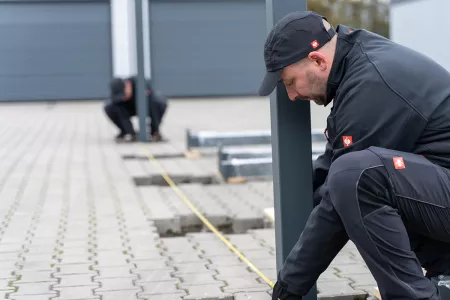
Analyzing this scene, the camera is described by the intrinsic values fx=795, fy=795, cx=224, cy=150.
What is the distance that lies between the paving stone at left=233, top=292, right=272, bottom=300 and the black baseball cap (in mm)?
Result: 1375

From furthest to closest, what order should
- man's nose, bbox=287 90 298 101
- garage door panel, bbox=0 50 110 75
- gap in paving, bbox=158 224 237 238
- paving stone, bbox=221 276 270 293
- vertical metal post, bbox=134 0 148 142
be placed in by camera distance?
1. garage door panel, bbox=0 50 110 75
2. vertical metal post, bbox=134 0 148 142
3. gap in paving, bbox=158 224 237 238
4. paving stone, bbox=221 276 270 293
5. man's nose, bbox=287 90 298 101

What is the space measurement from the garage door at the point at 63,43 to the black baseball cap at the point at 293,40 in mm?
14904

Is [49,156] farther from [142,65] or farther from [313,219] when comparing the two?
[313,219]

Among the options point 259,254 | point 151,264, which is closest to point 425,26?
point 259,254

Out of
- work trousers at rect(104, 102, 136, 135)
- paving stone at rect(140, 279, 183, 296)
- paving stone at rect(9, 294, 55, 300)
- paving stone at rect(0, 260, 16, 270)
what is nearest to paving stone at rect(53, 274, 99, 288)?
paving stone at rect(9, 294, 55, 300)

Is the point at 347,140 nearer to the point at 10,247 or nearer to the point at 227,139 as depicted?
the point at 10,247

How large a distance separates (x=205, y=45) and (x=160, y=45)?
1384mm

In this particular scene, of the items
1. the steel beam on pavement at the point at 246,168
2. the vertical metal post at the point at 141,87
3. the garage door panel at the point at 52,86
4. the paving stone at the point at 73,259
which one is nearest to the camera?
the paving stone at the point at 73,259

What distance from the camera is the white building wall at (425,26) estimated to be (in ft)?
27.9

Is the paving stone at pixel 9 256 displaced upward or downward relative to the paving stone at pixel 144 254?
upward

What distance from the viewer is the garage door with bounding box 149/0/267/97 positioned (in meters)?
24.2

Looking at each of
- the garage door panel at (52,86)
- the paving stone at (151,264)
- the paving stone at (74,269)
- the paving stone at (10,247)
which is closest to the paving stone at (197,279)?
the paving stone at (151,264)

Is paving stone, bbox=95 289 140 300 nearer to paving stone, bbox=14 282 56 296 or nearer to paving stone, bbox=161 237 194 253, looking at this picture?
paving stone, bbox=14 282 56 296

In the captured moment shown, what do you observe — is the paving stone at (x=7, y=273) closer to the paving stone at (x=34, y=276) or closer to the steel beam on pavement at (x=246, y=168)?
the paving stone at (x=34, y=276)
